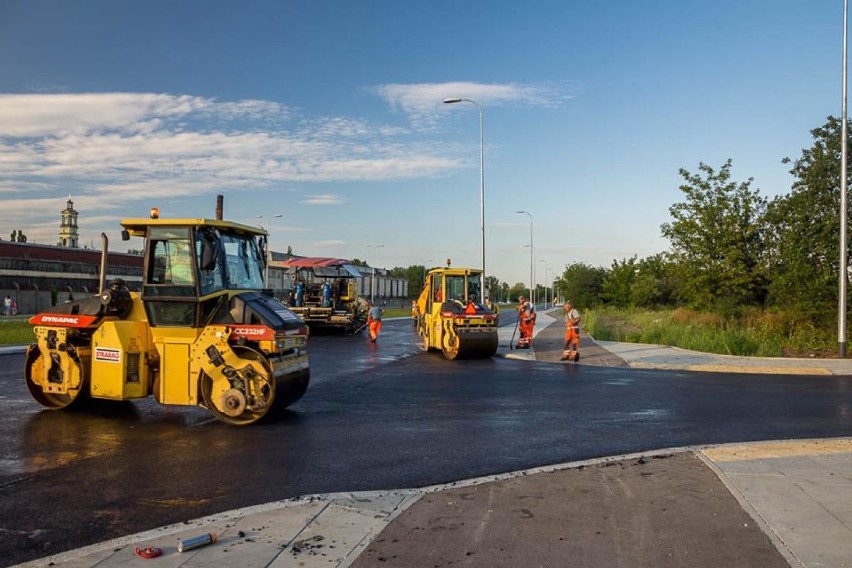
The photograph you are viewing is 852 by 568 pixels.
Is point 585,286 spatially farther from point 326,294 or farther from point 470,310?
point 470,310

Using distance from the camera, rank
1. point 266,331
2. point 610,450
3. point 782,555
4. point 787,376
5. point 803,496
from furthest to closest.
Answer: point 787,376 < point 266,331 < point 610,450 < point 803,496 < point 782,555

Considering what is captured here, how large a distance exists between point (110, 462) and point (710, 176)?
27.9m

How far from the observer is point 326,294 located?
3084cm

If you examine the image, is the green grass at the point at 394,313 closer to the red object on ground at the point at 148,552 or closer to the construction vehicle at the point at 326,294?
the construction vehicle at the point at 326,294

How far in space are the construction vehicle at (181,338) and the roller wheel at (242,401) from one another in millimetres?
13

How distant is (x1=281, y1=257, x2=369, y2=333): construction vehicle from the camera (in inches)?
1196

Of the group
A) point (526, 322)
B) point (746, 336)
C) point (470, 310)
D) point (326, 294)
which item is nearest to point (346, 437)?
point (470, 310)

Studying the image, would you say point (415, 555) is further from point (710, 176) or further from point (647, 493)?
point (710, 176)

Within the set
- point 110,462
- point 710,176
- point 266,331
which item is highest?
point 710,176

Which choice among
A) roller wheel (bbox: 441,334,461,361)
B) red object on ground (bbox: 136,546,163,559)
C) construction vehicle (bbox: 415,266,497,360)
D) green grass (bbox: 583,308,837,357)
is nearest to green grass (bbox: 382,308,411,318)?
green grass (bbox: 583,308,837,357)

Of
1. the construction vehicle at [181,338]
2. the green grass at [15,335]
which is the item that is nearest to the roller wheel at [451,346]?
the construction vehicle at [181,338]

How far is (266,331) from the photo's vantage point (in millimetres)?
9594

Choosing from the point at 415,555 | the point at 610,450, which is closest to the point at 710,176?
the point at 610,450

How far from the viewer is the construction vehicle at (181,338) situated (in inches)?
382
